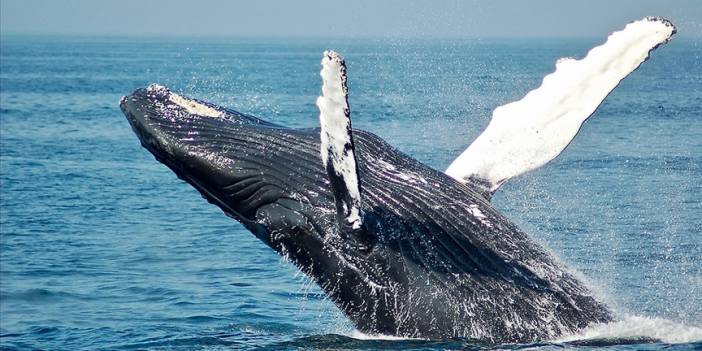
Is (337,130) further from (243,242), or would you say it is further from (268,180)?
(243,242)

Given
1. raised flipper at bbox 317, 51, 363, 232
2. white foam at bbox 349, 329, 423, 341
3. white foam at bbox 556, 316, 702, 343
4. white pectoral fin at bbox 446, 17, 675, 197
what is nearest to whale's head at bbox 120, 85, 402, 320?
white foam at bbox 349, 329, 423, 341

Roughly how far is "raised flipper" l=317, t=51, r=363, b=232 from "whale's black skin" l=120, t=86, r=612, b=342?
51 cm

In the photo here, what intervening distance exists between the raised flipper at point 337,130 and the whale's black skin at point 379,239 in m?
0.51

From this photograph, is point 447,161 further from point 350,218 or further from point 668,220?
point 350,218

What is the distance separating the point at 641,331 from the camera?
7.29 metres

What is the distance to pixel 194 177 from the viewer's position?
271 inches

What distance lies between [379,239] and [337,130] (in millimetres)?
848

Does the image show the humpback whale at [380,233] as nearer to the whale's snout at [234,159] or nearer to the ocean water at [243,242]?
the whale's snout at [234,159]

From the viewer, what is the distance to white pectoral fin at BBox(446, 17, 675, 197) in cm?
759

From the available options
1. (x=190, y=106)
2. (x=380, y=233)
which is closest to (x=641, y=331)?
(x=380, y=233)

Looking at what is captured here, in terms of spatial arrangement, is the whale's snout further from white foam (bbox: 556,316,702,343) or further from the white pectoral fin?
white foam (bbox: 556,316,702,343)

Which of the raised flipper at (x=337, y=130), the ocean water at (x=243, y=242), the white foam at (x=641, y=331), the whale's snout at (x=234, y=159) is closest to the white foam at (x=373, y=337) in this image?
the ocean water at (x=243, y=242)

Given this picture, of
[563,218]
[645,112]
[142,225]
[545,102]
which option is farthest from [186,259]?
[645,112]

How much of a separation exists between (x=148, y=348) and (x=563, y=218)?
7835 millimetres
